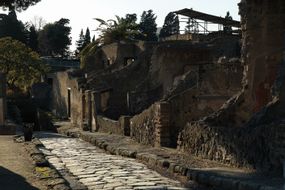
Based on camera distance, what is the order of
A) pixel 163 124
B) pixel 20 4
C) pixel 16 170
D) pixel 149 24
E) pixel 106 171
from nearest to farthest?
1. pixel 16 170
2. pixel 106 171
3. pixel 20 4
4. pixel 163 124
5. pixel 149 24

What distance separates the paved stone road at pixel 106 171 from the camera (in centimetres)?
1042

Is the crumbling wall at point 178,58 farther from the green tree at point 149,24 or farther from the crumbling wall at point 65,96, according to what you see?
the green tree at point 149,24

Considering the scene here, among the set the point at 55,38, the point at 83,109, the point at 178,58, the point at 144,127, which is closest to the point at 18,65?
the point at 83,109

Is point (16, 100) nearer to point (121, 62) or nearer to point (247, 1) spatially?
point (121, 62)

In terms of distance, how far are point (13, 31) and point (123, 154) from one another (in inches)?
2026

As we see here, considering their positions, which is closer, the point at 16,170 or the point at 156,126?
the point at 16,170

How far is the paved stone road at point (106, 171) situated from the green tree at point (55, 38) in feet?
183

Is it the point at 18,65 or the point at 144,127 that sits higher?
the point at 18,65

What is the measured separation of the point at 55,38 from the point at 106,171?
6058cm

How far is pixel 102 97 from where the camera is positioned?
1100 inches

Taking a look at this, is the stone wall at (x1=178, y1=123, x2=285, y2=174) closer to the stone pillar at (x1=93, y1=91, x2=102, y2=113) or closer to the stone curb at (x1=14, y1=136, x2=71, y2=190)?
the stone curb at (x1=14, y1=136, x2=71, y2=190)

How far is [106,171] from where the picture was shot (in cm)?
1209

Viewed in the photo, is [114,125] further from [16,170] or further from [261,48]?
[16,170]

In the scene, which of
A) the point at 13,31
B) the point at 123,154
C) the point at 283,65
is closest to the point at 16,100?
the point at 123,154
